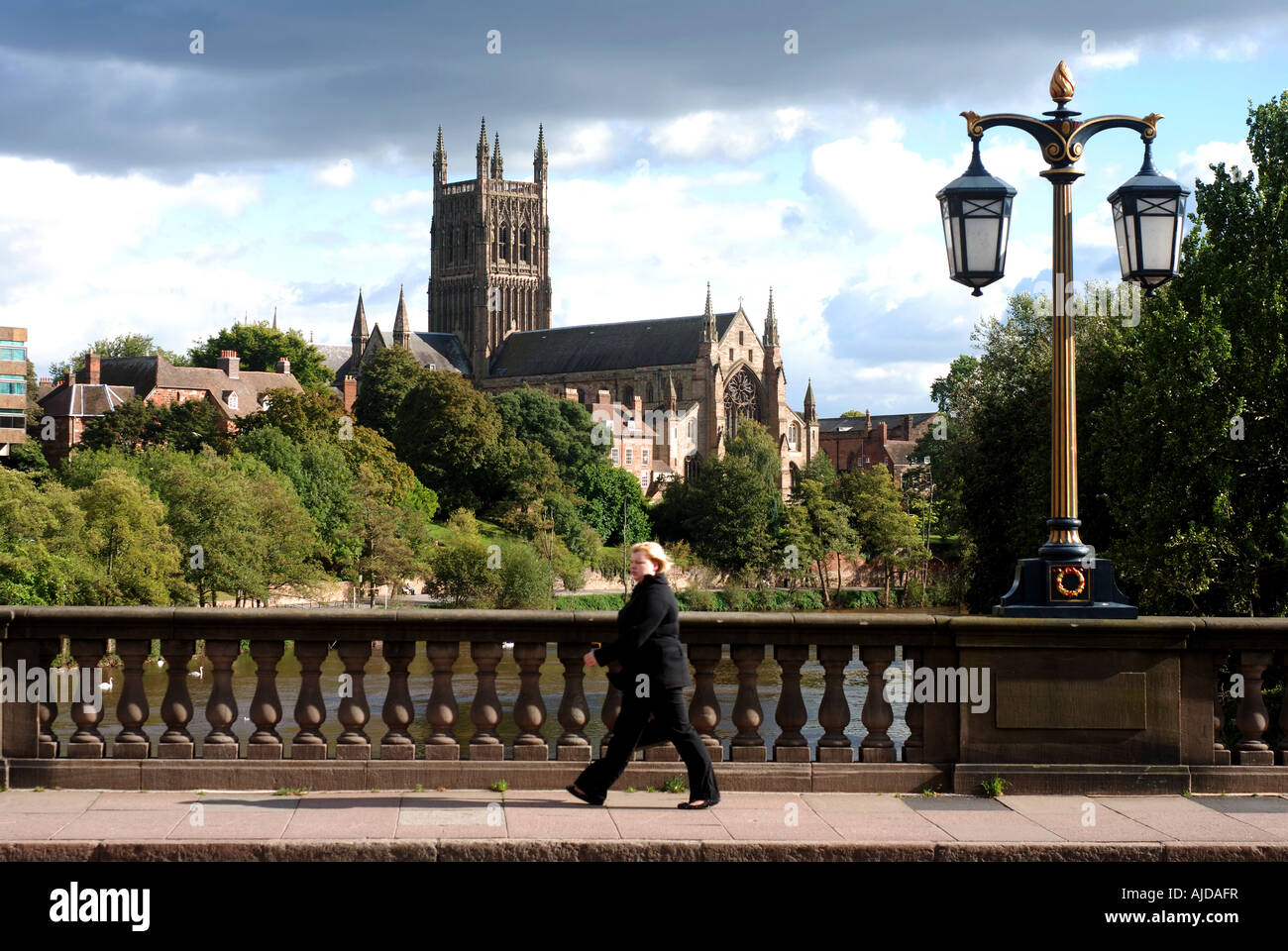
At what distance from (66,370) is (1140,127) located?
14504 cm

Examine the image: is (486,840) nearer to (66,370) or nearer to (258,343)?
(258,343)

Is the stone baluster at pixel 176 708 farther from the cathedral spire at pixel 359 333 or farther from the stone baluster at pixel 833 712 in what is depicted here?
the cathedral spire at pixel 359 333

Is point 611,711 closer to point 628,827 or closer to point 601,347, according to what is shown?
point 628,827

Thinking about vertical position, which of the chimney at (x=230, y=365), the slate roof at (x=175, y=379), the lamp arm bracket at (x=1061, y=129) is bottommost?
the lamp arm bracket at (x=1061, y=129)

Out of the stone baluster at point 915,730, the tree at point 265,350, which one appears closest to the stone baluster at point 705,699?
the stone baluster at point 915,730

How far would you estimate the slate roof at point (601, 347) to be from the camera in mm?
148212

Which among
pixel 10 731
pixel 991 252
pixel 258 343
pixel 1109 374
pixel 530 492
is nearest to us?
pixel 10 731

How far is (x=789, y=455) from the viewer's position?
143500mm

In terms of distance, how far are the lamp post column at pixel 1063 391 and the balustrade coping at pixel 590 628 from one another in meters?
0.61

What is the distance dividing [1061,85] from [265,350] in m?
128

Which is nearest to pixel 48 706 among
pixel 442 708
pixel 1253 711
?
pixel 442 708

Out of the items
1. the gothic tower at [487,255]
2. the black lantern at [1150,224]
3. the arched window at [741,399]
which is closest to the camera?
the black lantern at [1150,224]

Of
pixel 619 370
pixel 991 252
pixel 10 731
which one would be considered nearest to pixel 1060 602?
pixel 991 252

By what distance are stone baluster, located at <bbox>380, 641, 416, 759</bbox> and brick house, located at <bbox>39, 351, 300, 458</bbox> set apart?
87609 millimetres
